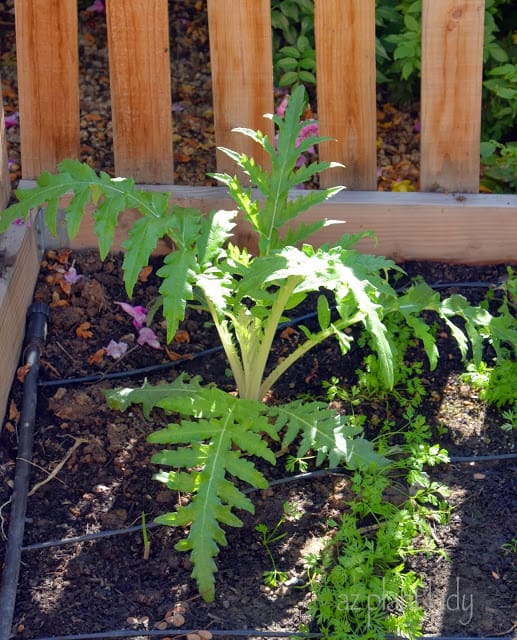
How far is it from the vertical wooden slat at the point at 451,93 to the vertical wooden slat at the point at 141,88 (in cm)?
97

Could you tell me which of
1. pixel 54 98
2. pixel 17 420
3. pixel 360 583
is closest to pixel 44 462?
pixel 17 420

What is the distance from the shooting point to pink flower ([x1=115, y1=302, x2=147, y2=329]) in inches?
134

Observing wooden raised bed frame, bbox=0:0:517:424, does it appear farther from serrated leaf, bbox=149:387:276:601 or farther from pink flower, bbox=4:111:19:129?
serrated leaf, bbox=149:387:276:601

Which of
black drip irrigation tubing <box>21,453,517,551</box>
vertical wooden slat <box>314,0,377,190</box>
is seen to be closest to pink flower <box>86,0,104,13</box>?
vertical wooden slat <box>314,0,377,190</box>

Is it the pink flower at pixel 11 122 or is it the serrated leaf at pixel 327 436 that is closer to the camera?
the serrated leaf at pixel 327 436

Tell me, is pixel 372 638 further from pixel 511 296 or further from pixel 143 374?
pixel 511 296

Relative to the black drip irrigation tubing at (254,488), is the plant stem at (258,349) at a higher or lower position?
higher

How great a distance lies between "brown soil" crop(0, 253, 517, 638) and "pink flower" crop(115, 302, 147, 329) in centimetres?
4

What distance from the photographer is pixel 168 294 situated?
2.55m

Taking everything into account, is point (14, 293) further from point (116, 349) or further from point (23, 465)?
point (23, 465)

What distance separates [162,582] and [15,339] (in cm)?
105

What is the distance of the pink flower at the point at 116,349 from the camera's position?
10.9ft

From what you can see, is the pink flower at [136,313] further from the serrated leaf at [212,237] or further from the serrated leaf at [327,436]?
the serrated leaf at [327,436]

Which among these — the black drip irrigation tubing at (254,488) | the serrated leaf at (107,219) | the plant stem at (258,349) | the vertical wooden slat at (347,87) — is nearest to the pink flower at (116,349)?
the plant stem at (258,349)
